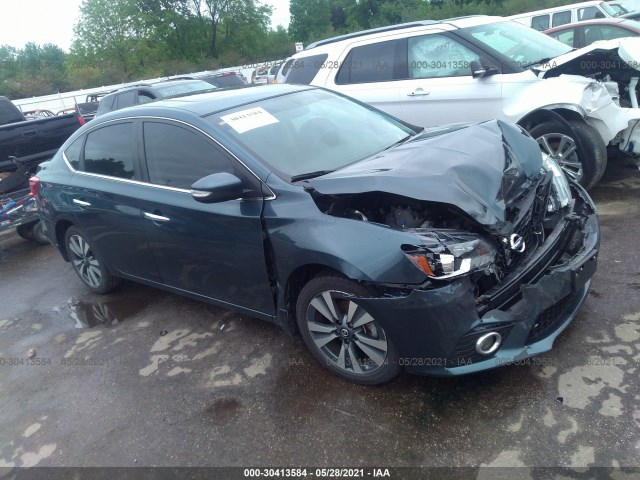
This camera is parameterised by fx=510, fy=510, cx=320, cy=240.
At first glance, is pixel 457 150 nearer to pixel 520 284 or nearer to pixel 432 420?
pixel 520 284

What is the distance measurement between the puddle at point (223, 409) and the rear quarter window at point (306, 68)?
491cm

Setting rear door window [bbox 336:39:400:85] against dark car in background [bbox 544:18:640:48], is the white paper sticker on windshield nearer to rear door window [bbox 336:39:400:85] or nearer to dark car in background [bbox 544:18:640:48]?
rear door window [bbox 336:39:400:85]

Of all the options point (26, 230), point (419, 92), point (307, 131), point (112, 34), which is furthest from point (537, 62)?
point (112, 34)

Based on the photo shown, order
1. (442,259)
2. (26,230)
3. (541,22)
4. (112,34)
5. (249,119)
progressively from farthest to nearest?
(112,34)
(541,22)
(26,230)
(249,119)
(442,259)

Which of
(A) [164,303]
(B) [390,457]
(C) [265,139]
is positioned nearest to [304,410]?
(B) [390,457]

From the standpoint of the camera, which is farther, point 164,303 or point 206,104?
point 164,303

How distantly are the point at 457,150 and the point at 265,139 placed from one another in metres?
1.25

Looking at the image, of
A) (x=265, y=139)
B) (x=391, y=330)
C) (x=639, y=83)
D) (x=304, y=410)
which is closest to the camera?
(x=391, y=330)

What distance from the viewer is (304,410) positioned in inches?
117

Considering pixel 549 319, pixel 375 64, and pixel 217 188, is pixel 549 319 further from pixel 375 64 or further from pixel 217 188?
A: pixel 375 64

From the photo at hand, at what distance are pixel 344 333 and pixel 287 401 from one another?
55 cm

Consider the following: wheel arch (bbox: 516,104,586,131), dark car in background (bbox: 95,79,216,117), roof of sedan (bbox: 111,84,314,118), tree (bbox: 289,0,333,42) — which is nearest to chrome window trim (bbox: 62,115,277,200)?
roof of sedan (bbox: 111,84,314,118)

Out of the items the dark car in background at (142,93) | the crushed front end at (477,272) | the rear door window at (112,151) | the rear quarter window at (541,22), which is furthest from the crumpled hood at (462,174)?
the rear quarter window at (541,22)

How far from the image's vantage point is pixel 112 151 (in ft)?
13.8
